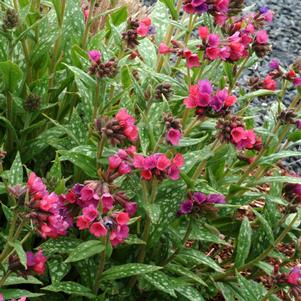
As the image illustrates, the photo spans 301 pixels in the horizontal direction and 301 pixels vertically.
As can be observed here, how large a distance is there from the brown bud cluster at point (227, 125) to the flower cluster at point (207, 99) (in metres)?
0.04

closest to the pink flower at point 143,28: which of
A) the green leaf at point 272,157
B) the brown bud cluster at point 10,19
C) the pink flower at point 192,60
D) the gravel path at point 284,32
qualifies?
the pink flower at point 192,60

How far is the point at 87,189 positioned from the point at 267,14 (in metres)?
1.35

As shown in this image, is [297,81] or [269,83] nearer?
[297,81]

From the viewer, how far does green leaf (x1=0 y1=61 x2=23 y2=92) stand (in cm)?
234

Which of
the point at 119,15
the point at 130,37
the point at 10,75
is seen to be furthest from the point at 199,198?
the point at 119,15

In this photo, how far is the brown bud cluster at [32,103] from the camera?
8.00 feet

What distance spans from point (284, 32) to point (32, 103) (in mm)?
4429

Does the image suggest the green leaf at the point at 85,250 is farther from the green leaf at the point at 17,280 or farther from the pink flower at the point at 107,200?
the pink flower at the point at 107,200

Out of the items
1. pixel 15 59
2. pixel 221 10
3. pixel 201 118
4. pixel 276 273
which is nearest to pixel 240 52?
pixel 221 10

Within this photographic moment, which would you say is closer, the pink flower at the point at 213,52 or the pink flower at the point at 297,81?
the pink flower at the point at 213,52

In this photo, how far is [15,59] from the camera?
8.73ft

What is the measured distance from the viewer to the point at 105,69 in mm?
2102

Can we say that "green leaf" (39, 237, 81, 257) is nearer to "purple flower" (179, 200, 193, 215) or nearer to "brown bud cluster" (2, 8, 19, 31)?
"purple flower" (179, 200, 193, 215)

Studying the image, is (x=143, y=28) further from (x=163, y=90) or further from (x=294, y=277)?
(x=294, y=277)
